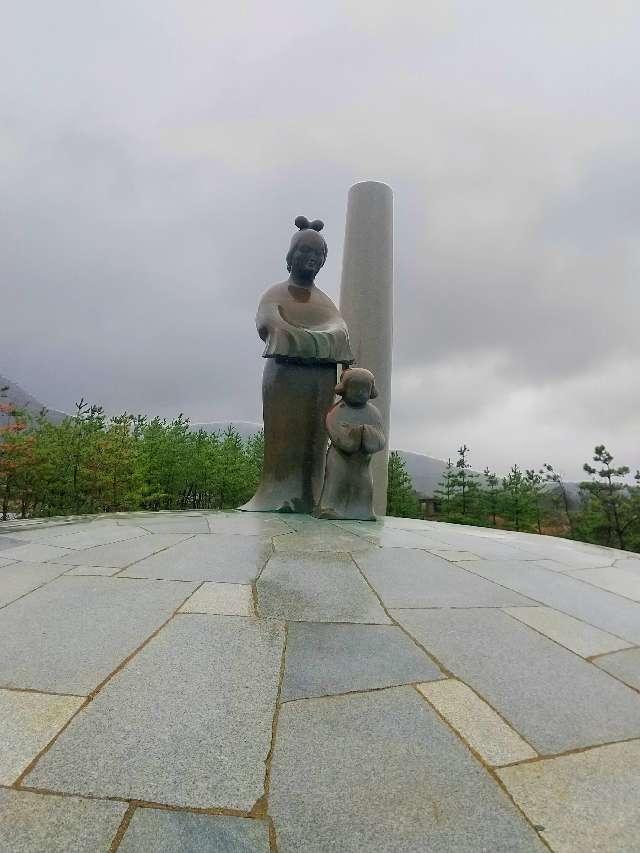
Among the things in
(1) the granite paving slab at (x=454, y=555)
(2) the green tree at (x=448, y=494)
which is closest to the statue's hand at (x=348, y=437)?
→ (1) the granite paving slab at (x=454, y=555)

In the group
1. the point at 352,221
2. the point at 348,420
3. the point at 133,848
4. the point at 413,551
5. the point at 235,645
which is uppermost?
the point at 352,221

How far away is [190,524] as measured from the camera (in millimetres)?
5152

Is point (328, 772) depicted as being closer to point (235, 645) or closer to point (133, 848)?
point (133, 848)

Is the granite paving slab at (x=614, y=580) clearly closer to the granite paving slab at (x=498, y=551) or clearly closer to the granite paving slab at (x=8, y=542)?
the granite paving slab at (x=498, y=551)

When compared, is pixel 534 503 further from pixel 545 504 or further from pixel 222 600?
pixel 222 600

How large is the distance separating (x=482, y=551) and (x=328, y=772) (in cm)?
342

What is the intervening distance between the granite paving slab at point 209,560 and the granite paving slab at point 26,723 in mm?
1340

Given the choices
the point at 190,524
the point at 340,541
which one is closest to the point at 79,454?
the point at 190,524

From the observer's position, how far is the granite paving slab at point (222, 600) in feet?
8.31

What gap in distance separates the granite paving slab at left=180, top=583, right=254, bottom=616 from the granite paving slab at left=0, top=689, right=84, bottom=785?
0.84 meters

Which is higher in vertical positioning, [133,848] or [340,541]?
[340,541]

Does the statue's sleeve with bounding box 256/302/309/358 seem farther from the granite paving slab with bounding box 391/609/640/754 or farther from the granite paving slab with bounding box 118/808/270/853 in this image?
the granite paving slab with bounding box 118/808/270/853

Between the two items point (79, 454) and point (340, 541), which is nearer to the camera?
point (340, 541)

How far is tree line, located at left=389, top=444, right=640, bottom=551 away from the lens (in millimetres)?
23547
